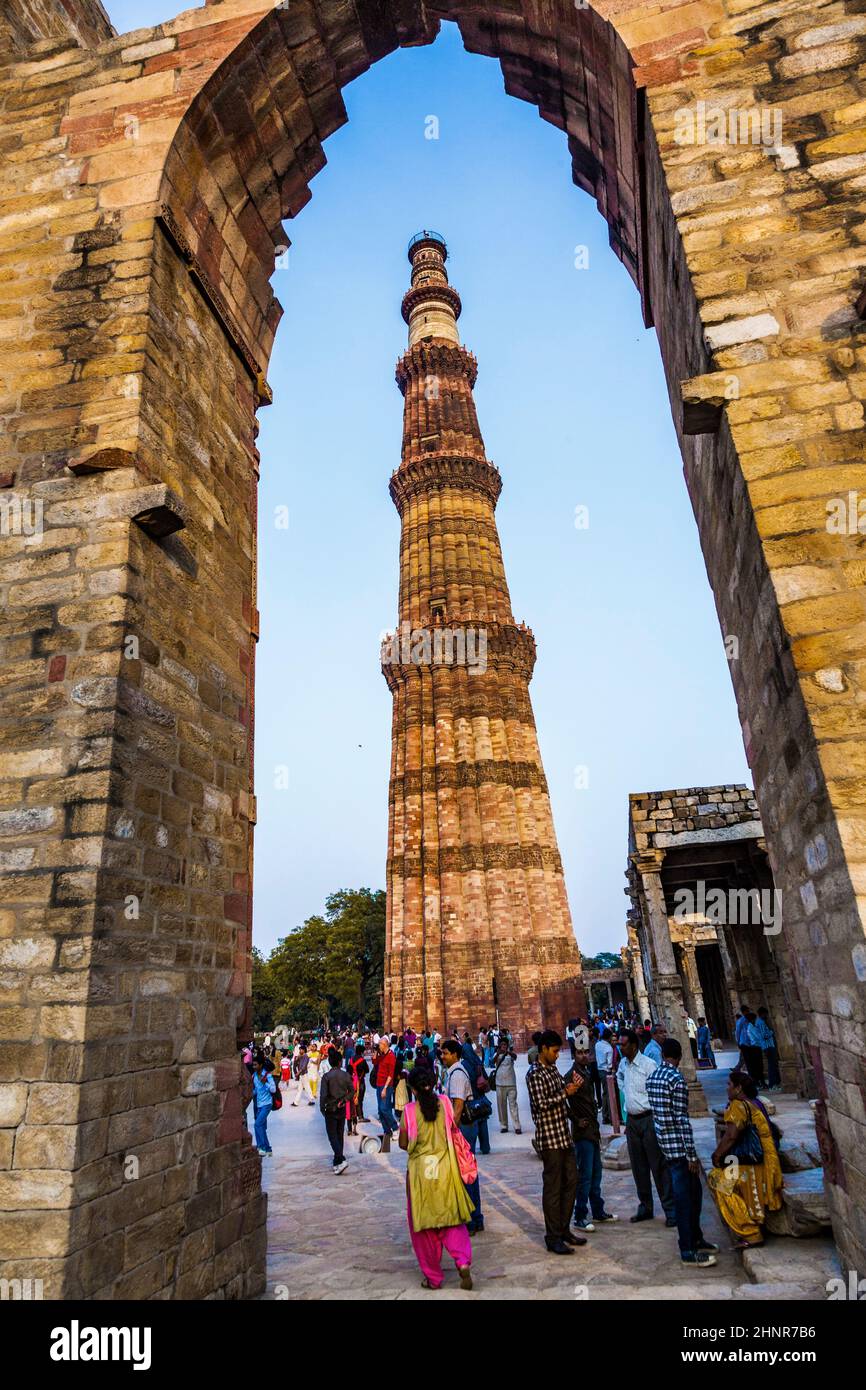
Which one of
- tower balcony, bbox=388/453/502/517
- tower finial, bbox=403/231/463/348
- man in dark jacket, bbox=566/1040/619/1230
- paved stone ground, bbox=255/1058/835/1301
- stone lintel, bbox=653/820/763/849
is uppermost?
tower finial, bbox=403/231/463/348

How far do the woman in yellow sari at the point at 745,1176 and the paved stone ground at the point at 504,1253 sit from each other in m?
0.17

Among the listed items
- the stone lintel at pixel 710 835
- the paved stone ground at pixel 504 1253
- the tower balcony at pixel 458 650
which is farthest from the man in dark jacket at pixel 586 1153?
the tower balcony at pixel 458 650

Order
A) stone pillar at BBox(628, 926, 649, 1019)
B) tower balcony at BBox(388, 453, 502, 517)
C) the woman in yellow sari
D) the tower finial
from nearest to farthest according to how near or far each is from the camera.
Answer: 1. the woman in yellow sari
2. stone pillar at BBox(628, 926, 649, 1019)
3. tower balcony at BBox(388, 453, 502, 517)
4. the tower finial

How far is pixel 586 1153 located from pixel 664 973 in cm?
480

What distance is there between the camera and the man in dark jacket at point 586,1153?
5199 millimetres

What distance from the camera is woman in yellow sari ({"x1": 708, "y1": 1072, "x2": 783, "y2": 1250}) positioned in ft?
13.8

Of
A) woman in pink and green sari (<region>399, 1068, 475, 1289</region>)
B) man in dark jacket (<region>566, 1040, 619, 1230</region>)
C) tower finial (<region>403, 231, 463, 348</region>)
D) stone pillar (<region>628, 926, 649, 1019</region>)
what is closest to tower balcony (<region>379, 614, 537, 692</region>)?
stone pillar (<region>628, 926, 649, 1019</region>)

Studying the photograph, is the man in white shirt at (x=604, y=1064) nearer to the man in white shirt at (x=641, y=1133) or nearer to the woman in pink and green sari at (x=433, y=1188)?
the man in white shirt at (x=641, y=1133)

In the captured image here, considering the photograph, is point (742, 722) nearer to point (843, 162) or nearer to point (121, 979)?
point (843, 162)

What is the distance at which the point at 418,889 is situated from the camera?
22984 mm

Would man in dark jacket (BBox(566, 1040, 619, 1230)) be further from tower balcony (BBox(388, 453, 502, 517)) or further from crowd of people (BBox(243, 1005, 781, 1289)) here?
tower balcony (BBox(388, 453, 502, 517))

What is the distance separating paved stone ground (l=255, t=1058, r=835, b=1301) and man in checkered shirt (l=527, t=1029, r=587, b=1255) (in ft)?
0.44

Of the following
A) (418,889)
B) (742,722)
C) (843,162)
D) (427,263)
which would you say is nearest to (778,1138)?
(742,722)
